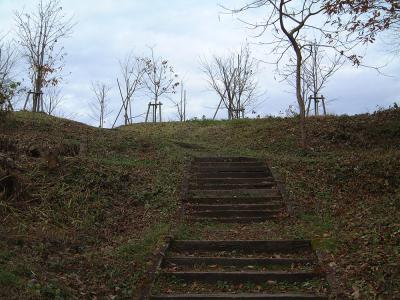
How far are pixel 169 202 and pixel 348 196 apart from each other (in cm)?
392

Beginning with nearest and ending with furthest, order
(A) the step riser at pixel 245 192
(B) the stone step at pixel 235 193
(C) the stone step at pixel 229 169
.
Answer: (B) the stone step at pixel 235 193
(A) the step riser at pixel 245 192
(C) the stone step at pixel 229 169

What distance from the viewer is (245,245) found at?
746cm

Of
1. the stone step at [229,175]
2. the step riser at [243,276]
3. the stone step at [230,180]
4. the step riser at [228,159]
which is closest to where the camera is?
the step riser at [243,276]

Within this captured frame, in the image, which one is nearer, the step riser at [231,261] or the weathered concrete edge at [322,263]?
the weathered concrete edge at [322,263]

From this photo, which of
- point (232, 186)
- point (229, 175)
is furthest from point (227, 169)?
point (232, 186)

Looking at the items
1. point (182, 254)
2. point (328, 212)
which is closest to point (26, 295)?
point (182, 254)

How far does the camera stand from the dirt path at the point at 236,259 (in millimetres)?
6148

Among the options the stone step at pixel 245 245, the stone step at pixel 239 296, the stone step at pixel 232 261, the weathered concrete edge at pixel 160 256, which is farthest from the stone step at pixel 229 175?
the stone step at pixel 239 296

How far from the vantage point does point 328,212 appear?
8.95 meters

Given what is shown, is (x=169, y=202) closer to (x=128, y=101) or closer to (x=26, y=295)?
(x=26, y=295)

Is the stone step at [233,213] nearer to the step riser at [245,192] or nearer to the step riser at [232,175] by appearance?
the step riser at [245,192]

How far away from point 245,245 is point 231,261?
59 centimetres

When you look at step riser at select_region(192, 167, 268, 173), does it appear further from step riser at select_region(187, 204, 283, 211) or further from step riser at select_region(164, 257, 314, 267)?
step riser at select_region(164, 257, 314, 267)

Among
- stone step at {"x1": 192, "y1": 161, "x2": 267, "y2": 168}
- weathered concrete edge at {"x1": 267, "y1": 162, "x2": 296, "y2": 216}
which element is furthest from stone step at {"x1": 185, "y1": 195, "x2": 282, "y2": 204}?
stone step at {"x1": 192, "y1": 161, "x2": 267, "y2": 168}
